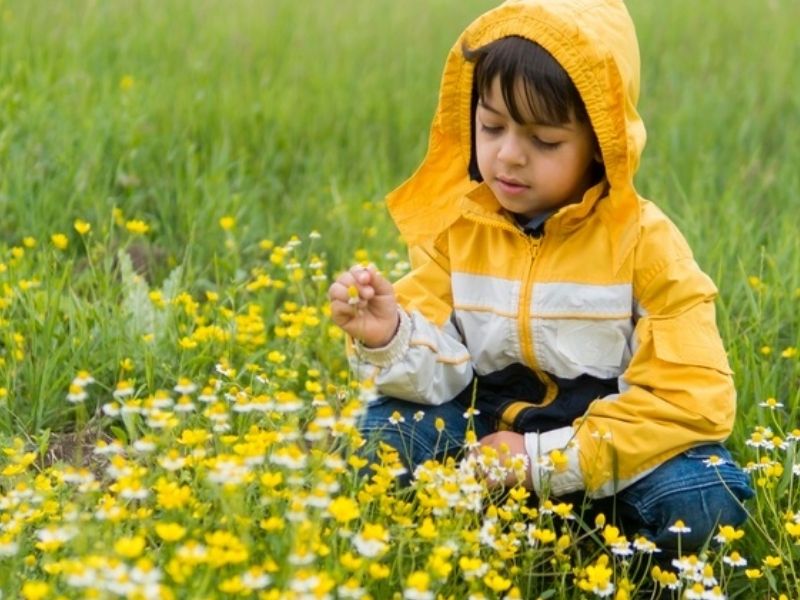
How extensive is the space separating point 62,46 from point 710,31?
336 centimetres

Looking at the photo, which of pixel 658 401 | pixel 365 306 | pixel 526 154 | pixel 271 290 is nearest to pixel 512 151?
pixel 526 154

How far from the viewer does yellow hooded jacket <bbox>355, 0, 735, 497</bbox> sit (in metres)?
3.12

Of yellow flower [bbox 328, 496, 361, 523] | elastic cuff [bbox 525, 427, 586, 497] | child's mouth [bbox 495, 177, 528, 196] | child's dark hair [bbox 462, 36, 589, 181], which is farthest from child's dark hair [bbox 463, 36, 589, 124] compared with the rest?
yellow flower [bbox 328, 496, 361, 523]

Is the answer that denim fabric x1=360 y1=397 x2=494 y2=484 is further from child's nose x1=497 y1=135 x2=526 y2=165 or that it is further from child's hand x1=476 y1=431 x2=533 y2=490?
child's nose x1=497 y1=135 x2=526 y2=165

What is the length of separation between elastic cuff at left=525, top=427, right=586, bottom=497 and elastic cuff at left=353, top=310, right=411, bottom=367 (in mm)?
337

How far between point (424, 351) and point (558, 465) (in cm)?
41

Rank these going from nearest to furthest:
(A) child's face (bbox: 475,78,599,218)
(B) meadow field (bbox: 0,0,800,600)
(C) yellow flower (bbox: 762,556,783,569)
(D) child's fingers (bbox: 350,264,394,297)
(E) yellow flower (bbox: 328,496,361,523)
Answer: (E) yellow flower (bbox: 328,496,361,523) < (B) meadow field (bbox: 0,0,800,600) < (C) yellow flower (bbox: 762,556,783,569) < (D) child's fingers (bbox: 350,264,394,297) < (A) child's face (bbox: 475,78,599,218)

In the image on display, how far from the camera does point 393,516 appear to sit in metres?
2.61

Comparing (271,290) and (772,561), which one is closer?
(772,561)

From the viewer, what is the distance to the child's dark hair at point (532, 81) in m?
3.12

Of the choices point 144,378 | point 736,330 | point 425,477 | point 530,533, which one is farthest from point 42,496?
point 736,330

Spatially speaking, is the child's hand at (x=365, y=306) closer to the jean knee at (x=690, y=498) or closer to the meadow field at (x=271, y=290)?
the meadow field at (x=271, y=290)

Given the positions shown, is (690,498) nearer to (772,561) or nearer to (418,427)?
(772,561)

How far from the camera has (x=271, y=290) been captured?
14.3 ft
